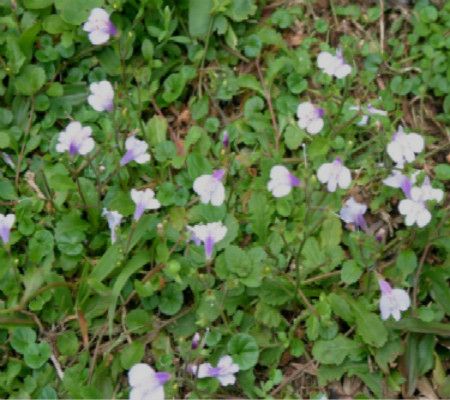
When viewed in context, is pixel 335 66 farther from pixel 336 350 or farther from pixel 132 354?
pixel 132 354

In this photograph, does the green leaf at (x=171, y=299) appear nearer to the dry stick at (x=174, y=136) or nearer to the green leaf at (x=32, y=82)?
the dry stick at (x=174, y=136)

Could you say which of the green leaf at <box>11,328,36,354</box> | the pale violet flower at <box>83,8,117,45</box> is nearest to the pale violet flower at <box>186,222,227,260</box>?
the green leaf at <box>11,328,36,354</box>

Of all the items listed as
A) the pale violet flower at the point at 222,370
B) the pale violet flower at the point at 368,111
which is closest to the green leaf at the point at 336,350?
the pale violet flower at the point at 222,370

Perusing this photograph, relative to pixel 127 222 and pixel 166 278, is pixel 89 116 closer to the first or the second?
pixel 127 222

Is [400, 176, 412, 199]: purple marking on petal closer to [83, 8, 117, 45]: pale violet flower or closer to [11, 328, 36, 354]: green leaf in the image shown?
[83, 8, 117, 45]: pale violet flower

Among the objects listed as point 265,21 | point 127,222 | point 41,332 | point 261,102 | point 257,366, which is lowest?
point 257,366

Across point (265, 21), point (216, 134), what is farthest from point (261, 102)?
point (265, 21)
